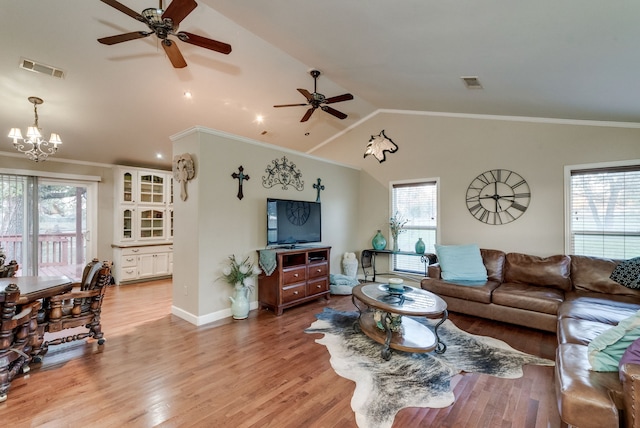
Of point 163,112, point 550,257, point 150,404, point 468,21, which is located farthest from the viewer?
point 163,112

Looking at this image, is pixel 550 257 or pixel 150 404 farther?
pixel 550 257

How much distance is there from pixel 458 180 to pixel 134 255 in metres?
6.50

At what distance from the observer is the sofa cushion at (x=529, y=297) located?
3.21m

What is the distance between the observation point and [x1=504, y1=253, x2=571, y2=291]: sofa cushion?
144 inches

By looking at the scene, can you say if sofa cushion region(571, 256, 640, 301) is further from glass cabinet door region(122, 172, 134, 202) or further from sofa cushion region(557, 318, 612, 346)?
glass cabinet door region(122, 172, 134, 202)

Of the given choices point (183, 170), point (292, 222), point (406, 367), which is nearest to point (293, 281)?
point (292, 222)

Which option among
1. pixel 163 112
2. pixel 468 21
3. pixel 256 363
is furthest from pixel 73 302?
pixel 468 21

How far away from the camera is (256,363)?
2.62 metres

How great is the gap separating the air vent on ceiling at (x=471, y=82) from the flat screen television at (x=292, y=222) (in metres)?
2.78

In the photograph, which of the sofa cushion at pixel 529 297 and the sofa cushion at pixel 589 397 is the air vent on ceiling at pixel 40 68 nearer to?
the sofa cushion at pixel 589 397

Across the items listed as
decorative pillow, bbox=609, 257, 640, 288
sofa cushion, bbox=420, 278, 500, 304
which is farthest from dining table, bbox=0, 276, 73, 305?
decorative pillow, bbox=609, 257, 640, 288

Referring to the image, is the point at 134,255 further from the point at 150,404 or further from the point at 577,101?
the point at 577,101

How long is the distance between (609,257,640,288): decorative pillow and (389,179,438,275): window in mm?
2339

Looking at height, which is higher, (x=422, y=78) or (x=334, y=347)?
(x=422, y=78)
